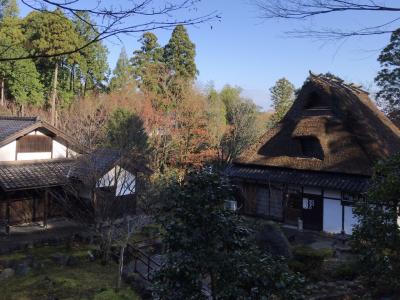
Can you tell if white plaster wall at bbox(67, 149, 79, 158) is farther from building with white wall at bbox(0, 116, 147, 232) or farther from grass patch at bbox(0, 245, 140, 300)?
grass patch at bbox(0, 245, 140, 300)

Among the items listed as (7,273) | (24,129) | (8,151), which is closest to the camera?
(7,273)

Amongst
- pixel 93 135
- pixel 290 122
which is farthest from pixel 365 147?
pixel 93 135

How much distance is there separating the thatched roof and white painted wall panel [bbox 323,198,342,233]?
1.58 m

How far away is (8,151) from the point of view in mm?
16453

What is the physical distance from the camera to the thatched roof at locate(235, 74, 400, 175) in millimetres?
17812

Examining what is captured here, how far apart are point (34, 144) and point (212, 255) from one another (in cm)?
1478

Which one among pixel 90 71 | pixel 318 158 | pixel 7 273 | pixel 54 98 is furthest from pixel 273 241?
pixel 90 71

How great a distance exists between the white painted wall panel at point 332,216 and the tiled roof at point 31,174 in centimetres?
1203

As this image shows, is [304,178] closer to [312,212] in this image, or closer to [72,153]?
[312,212]

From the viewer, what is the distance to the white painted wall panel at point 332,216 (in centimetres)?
1752

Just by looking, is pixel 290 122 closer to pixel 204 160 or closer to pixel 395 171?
pixel 204 160

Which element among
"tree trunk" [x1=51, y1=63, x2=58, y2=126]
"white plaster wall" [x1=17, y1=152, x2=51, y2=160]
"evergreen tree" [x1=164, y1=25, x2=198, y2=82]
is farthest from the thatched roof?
"tree trunk" [x1=51, y1=63, x2=58, y2=126]

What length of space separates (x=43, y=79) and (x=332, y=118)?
2676 centimetres

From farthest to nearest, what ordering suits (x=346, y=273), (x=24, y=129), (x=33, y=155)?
(x=33, y=155), (x=24, y=129), (x=346, y=273)
